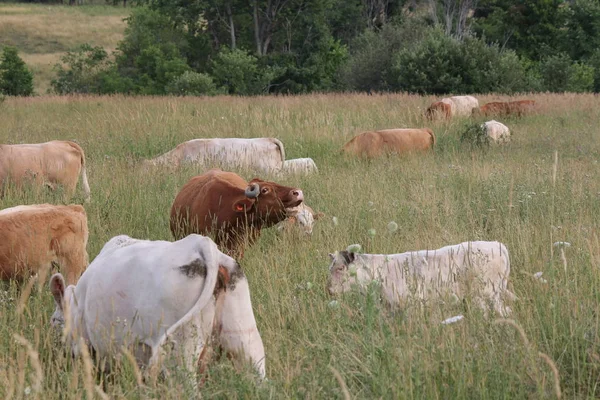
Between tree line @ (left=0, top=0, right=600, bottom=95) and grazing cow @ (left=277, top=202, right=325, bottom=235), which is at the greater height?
grazing cow @ (left=277, top=202, right=325, bottom=235)

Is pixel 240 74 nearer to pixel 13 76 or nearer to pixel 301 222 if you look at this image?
pixel 13 76

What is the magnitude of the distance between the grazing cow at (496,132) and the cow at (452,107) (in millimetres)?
2208

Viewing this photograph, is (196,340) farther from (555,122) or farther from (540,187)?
(555,122)

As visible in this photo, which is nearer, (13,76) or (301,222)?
(301,222)

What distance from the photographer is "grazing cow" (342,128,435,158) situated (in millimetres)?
12336

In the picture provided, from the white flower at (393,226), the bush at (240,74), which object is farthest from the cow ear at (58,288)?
the bush at (240,74)

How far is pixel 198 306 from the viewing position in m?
3.26

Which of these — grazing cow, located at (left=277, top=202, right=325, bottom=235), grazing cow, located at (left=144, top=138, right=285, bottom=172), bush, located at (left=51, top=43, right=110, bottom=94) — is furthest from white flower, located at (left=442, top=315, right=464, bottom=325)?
bush, located at (left=51, top=43, right=110, bottom=94)

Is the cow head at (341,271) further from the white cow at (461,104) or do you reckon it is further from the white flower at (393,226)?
the white cow at (461,104)

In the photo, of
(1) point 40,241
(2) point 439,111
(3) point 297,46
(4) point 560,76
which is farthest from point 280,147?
(3) point 297,46

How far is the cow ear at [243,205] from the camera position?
6.05 meters

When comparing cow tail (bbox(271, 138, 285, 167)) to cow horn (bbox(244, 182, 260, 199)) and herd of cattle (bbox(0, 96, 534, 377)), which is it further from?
cow horn (bbox(244, 182, 260, 199))

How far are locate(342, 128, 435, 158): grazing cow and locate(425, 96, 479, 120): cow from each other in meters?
2.99

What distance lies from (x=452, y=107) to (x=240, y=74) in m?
22.3
